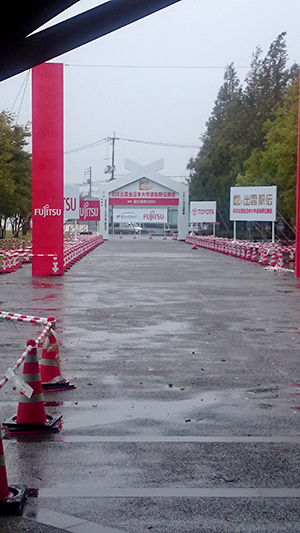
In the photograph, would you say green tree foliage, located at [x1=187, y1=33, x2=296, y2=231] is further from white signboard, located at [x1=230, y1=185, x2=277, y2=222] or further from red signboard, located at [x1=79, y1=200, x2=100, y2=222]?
white signboard, located at [x1=230, y1=185, x2=277, y2=222]

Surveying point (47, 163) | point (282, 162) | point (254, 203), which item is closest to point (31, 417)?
point (47, 163)

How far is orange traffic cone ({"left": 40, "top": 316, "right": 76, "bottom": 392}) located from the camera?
969cm

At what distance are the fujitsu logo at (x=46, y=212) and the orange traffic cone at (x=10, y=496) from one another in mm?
22079

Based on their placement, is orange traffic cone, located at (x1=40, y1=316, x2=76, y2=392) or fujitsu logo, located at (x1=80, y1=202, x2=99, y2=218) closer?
orange traffic cone, located at (x1=40, y1=316, x2=76, y2=392)

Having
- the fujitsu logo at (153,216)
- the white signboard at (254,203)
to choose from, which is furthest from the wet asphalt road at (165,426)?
the fujitsu logo at (153,216)

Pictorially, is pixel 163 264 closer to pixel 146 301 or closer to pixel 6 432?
pixel 146 301

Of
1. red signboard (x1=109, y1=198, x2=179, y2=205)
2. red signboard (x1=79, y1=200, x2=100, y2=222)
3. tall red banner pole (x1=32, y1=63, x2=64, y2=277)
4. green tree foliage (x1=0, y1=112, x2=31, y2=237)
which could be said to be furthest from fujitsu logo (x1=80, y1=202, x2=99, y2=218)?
tall red banner pole (x1=32, y1=63, x2=64, y2=277)

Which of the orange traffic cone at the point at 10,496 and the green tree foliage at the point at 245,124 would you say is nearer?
the orange traffic cone at the point at 10,496

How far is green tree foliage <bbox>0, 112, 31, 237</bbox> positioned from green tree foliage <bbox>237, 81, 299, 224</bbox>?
57.3 ft

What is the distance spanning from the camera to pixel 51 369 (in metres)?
9.73

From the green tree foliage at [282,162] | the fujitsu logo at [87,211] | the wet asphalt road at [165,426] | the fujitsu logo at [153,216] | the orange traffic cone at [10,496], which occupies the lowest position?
the wet asphalt road at [165,426]

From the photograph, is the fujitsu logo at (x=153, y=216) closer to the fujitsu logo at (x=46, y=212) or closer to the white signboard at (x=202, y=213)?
the white signboard at (x=202, y=213)

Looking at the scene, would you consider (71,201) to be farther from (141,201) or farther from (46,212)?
(141,201)

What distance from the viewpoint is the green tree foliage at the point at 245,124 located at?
81188 millimetres
